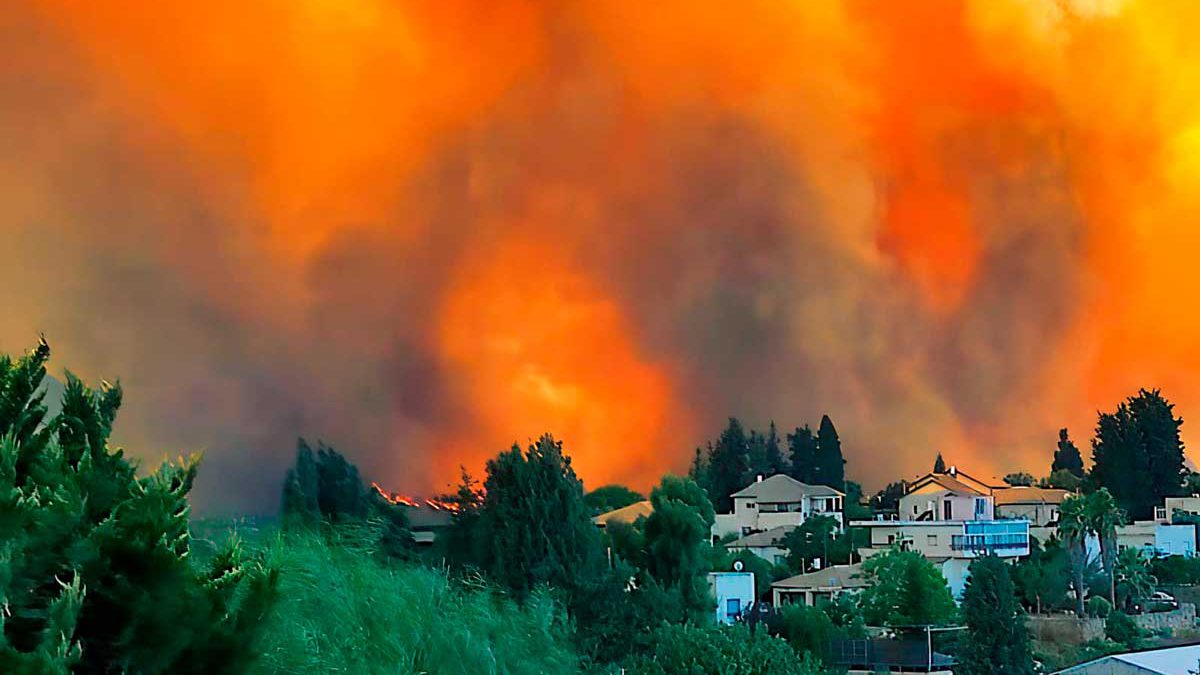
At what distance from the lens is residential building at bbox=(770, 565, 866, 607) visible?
30.2 meters

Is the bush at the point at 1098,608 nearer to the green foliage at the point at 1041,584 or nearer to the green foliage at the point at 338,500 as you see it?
the green foliage at the point at 1041,584

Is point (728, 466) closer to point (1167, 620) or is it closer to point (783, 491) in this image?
point (783, 491)

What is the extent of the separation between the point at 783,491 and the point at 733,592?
14198mm

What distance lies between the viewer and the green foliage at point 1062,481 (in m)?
49.1

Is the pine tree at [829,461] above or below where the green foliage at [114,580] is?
above

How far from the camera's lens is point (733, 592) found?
27.8 m

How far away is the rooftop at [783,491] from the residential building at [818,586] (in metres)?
8.92

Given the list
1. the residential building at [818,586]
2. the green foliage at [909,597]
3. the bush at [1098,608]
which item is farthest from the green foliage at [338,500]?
the bush at [1098,608]

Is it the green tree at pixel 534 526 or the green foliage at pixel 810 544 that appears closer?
the green tree at pixel 534 526

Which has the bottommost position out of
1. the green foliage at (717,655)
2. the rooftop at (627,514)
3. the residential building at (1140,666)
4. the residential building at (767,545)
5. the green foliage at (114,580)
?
the residential building at (1140,666)

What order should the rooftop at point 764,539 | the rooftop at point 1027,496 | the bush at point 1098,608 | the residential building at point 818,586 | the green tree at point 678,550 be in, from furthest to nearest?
the rooftop at point 1027,496 < the rooftop at point 764,539 < the bush at point 1098,608 < the residential building at point 818,586 < the green tree at point 678,550

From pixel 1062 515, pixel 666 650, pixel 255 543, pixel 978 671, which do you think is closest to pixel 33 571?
pixel 255 543

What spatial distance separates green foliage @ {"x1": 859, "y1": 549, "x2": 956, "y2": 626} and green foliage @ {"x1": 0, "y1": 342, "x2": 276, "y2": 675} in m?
21.1

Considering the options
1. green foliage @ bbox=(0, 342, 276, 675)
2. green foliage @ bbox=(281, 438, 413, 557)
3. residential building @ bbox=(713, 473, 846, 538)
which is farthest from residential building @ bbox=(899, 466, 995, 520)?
green foliage @ bbox=(0, 342, 276, 675)
